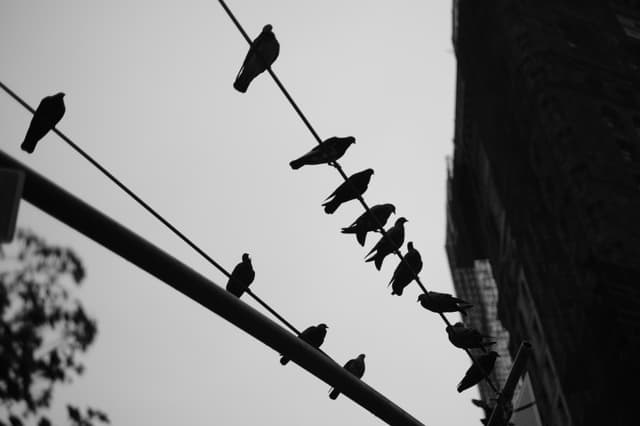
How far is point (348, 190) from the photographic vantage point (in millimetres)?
5812

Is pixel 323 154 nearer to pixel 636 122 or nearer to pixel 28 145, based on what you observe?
pixel 28 145

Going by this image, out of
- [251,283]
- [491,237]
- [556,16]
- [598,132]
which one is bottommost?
[251,283]

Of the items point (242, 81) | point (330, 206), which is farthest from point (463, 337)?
point (242, 81)

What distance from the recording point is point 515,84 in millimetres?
29797

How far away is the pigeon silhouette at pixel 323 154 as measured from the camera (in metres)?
5.41

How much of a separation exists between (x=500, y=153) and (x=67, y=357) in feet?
92.3

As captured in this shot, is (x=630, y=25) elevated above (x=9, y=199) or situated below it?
above

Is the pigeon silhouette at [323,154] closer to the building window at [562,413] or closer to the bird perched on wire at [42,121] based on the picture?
the bird perched on wire at [42,121]

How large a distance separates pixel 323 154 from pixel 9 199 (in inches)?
126

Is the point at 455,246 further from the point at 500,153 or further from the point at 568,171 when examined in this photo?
the point at 568,171

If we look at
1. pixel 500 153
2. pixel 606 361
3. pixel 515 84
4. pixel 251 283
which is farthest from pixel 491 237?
pixel 251 283

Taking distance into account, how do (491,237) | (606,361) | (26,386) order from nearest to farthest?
(26,386) → (606,361) → (491,237)

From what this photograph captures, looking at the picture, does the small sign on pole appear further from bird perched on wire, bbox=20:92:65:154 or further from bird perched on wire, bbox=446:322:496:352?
bird perched on wire, bbox=446:322:496:352

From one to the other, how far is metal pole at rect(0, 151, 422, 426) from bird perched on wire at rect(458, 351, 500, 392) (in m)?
2.96
